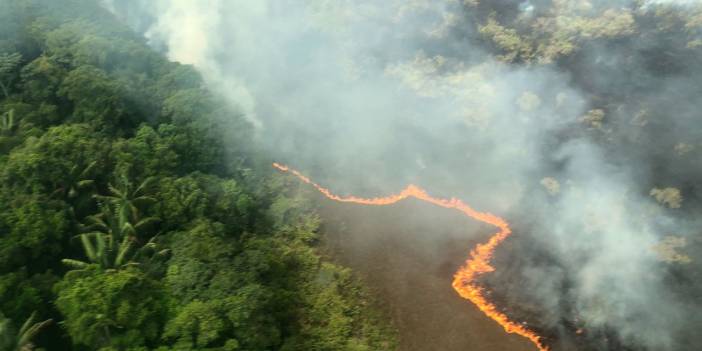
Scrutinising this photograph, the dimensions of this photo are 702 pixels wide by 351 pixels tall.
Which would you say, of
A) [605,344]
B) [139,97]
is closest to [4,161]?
[139,97]

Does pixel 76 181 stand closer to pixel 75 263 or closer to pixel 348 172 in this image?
pixel 75 263

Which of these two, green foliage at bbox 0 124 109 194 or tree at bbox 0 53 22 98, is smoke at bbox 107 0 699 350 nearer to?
green foliage at bbox 0 124 109 194

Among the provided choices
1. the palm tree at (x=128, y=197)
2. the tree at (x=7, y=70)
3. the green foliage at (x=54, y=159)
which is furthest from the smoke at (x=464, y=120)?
the tree at (x=7, y=70)

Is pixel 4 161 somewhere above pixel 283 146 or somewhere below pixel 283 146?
below

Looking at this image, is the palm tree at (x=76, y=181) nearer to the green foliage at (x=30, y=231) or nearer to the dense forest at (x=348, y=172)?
the dense forest at (x=348, y=172)

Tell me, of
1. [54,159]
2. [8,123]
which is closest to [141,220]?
[54,159]

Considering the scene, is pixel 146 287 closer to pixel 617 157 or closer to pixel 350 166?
pixel 350 166
